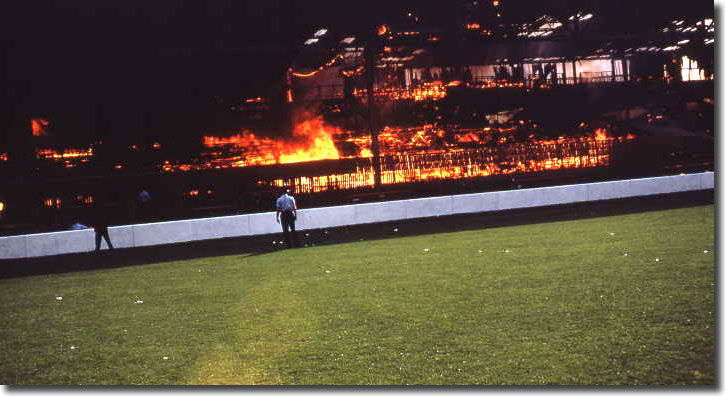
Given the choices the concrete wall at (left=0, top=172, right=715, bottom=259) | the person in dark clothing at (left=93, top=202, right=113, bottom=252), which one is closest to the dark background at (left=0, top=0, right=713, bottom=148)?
the concrete wall at (left=0, top=172, right=715, bottom=259)

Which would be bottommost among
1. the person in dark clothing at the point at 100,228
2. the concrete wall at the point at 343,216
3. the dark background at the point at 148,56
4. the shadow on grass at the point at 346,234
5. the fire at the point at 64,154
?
the shadow on grass at the point at 346,234

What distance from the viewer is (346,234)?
1820 cm

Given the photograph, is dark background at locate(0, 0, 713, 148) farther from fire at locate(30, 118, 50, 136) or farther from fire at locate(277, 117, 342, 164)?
fire at locate(277, 117, 342, 164)

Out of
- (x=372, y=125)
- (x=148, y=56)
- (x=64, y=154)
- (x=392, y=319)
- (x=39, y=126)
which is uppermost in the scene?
(x=148, y=56)

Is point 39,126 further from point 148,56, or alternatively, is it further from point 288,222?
point 288,222

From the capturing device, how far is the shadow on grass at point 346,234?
1540 cm

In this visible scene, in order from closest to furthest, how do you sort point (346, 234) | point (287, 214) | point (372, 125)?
1. point (287, 214)
2. point (346, 234)
3. point (372, 125)

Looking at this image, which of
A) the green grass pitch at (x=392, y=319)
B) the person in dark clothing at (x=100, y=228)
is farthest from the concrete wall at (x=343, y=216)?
the green grass pitch at (x=392, y=319)

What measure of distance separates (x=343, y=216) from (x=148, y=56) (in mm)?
13357

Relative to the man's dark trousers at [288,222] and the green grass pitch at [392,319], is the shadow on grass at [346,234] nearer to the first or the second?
Answer: the man's dark trousers at [288,222]

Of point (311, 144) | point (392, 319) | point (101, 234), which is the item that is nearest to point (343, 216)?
point (101, 234)

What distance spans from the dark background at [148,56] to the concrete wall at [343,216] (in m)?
9.43

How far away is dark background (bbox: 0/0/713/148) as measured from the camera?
985 inches

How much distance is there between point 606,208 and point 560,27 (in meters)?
18.1
